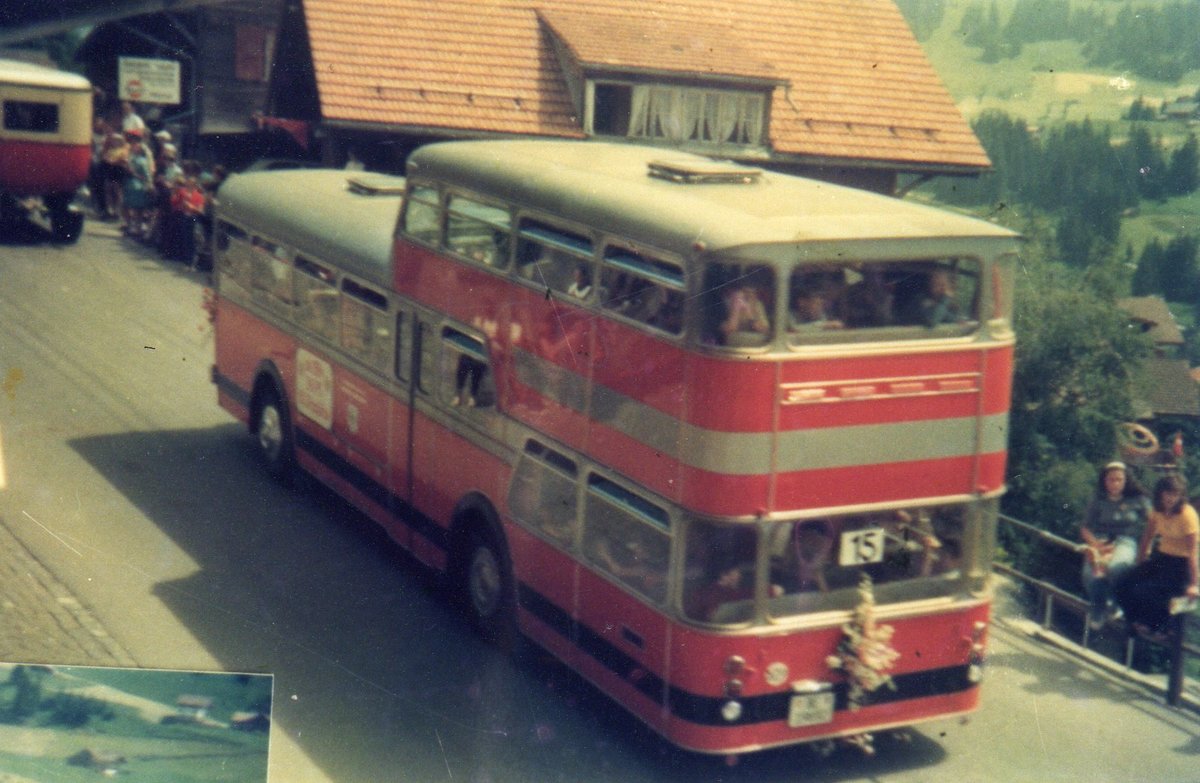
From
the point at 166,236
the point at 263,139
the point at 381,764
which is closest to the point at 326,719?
the point at 381,764

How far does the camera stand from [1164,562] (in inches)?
390

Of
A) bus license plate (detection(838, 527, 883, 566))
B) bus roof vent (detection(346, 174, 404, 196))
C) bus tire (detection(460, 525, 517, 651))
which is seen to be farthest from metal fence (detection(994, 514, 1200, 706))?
bus roof vent (detection(346, 174, 404, 196))

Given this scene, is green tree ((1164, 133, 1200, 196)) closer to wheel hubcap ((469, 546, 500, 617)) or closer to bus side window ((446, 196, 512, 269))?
bus side window ((446, 196, 512, 269))

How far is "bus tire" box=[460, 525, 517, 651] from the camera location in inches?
388

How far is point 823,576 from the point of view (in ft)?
26.6

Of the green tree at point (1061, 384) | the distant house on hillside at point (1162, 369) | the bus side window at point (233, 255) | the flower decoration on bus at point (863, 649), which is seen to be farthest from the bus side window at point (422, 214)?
the distant house on hillside at point (1162, 369)

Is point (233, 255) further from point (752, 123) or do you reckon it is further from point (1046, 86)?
point (1046, 86)

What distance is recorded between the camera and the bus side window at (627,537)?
8031 mm

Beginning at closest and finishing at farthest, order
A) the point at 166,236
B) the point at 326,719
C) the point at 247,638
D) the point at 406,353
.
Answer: the point at 326,719
the point at 247,638
the point at 406,353
the point at 166,236

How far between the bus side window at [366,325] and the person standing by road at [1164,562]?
18.9 ft

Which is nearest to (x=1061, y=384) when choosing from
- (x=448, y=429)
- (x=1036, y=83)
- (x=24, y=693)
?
(x=1036, y=83)

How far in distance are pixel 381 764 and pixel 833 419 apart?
3.25 m

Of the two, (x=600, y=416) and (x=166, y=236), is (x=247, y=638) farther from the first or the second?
(x=166, y=236)

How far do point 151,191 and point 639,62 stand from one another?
8.53m
